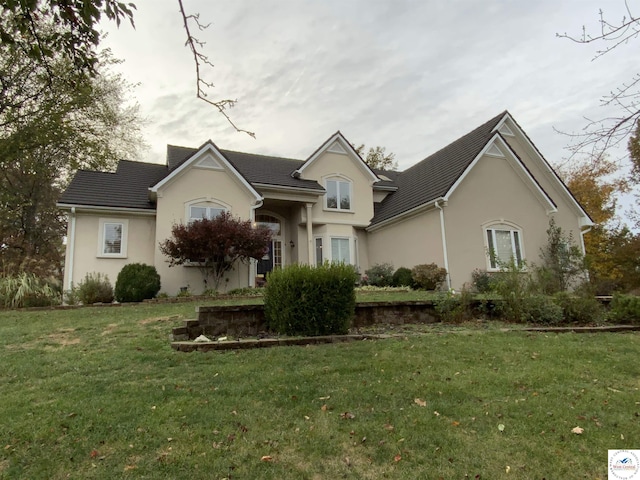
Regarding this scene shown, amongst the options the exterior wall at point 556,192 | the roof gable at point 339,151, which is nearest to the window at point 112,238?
the roof gable at point 339,151

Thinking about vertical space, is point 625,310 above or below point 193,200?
below

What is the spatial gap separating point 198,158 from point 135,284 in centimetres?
540

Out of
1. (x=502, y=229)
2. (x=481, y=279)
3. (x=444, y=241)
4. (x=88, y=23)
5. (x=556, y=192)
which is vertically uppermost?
(x=556, y=192)

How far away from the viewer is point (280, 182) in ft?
55.8

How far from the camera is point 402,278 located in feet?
49.8

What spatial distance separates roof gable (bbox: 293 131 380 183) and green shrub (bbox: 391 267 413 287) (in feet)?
18.4

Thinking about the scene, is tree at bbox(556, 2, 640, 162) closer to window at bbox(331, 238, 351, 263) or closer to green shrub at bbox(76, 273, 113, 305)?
green shrub at bbox(76, 273, 113, 305)

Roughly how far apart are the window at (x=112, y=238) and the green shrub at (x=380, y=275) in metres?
9.78

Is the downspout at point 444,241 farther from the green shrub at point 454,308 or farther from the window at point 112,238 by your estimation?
the window at point 112,238

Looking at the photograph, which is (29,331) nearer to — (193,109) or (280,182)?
(193,109)

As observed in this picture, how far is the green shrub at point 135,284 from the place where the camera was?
478 inches

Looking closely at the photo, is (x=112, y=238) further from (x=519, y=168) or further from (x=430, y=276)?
(x=519, y=168)

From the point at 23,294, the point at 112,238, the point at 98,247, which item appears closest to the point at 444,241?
the point at 112,238

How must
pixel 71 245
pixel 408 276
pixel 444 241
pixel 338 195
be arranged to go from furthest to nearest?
pixel 338 195
pixel 408 276
pixel 444 241
pixel 71 245
